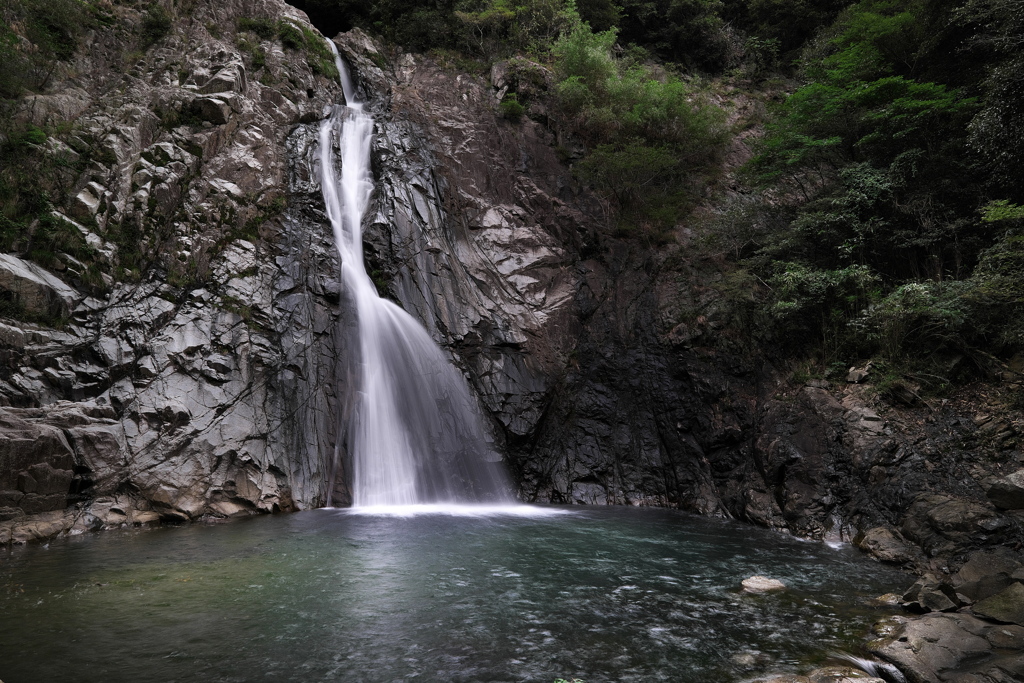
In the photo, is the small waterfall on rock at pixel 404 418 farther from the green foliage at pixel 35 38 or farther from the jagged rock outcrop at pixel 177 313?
the green foliage at pixel 35 38

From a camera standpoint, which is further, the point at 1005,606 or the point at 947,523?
the point at 947,523

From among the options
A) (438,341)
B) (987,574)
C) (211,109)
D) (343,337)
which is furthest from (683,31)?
(987,574)

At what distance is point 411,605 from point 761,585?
552cm

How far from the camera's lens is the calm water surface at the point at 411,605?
20.0 feet

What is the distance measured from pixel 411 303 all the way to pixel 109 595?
36.5 feet

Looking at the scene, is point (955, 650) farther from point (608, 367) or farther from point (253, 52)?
point (253, 52)

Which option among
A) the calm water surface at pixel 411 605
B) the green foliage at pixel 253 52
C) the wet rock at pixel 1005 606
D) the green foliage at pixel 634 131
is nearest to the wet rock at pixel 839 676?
the calm water surface at pixel 411 605

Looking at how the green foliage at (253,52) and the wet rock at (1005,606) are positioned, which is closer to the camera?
the wet rock at (1005,606)

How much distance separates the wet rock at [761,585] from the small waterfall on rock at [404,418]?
26.3 feet

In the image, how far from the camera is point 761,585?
888 cm

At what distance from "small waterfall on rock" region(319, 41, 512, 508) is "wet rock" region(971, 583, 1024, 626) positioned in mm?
10804

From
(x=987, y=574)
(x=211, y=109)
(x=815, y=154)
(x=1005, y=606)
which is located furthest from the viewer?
(x=211, y=109)

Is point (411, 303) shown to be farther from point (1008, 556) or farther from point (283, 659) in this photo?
point (1008, 556)

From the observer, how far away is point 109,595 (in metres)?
7.59
